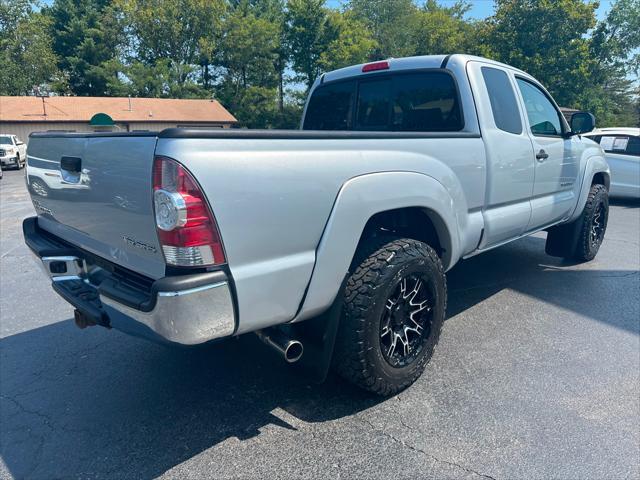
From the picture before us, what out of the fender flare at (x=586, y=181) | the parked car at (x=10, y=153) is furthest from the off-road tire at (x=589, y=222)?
the parked car at (x=10, y=153)

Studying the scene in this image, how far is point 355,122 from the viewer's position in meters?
4.37

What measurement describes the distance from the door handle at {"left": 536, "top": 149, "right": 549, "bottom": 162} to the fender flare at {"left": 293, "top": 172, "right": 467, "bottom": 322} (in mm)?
1842

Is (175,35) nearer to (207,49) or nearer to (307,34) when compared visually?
(207,49)

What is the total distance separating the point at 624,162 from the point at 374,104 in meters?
9.39

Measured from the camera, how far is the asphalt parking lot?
241 cm

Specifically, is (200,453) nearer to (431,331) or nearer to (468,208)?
(431,331)

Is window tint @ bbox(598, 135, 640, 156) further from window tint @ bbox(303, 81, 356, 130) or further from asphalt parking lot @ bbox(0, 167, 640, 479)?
window tint @ bbox(303, 81, 356, 130)

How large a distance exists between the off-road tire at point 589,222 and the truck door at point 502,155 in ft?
5.53

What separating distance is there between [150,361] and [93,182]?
1.53 m

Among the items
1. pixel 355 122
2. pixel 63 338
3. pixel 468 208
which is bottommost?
pixel 63 338

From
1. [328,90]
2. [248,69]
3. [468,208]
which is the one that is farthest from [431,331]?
[248,69]

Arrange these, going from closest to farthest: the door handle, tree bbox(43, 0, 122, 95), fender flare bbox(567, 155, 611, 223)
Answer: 1. the door handle
2. fender flare bbox(567, 155, 611, 223)
3. tree bbox(43, 0, 122, 95)

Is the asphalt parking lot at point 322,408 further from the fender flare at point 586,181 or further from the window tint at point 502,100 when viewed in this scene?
the window tint at point 502,100

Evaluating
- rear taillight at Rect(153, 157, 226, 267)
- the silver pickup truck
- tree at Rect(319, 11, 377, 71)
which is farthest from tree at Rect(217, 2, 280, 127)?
rear taillight at Rect(153, 157, 226, 267)
